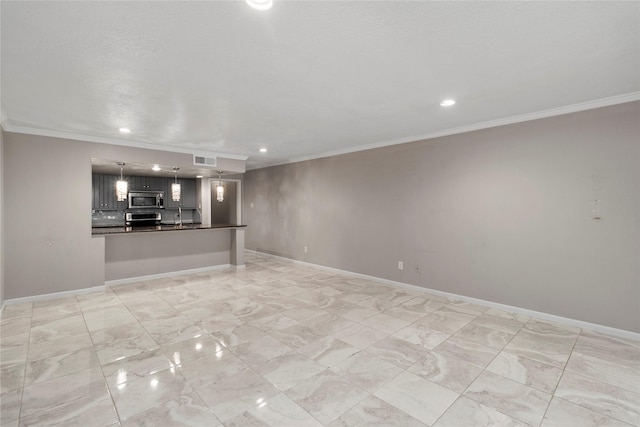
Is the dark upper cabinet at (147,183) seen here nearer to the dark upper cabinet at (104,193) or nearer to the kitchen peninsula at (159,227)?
the kitchen peninsula at (159,227)

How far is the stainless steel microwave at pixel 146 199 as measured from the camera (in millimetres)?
7781

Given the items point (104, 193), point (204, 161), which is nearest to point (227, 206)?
point (104, 193)

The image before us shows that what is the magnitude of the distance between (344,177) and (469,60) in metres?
3.77

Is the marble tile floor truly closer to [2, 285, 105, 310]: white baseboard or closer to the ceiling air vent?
[2, 285, 105, 310]: white baseboard

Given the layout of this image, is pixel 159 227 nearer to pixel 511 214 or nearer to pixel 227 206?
pixel 227 206

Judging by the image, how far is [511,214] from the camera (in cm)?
393

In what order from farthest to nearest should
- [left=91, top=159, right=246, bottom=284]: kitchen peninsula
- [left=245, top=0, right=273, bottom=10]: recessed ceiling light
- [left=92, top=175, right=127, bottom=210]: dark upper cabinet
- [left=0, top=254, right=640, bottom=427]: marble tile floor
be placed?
[left=92, top=175, right=127, bottom=210]: dark upper cabinet < [left=91, top=159, right=246, bottom=284]: kitchen peninsula < [left=0, top=254, right=640, bottom=427]: marble tile floor < [left=245, top=0, right=273, bottom=10]: recessed ceiling light

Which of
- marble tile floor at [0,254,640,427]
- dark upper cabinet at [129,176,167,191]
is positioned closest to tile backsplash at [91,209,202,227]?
dark upper cabinet at [129,176,167,191]

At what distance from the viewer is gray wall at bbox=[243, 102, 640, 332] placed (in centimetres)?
323

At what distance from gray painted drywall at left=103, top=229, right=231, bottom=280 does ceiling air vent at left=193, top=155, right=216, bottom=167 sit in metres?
1.44

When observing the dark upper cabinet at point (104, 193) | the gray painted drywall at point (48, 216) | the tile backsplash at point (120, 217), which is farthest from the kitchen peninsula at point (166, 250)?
the tile backsplash at point (120, 217)

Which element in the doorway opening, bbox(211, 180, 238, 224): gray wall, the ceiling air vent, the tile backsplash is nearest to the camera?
the ceiling air vent

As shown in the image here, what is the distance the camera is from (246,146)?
18.5ft

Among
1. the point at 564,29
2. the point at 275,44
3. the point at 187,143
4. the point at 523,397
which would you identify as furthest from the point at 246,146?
the point at 523,397
